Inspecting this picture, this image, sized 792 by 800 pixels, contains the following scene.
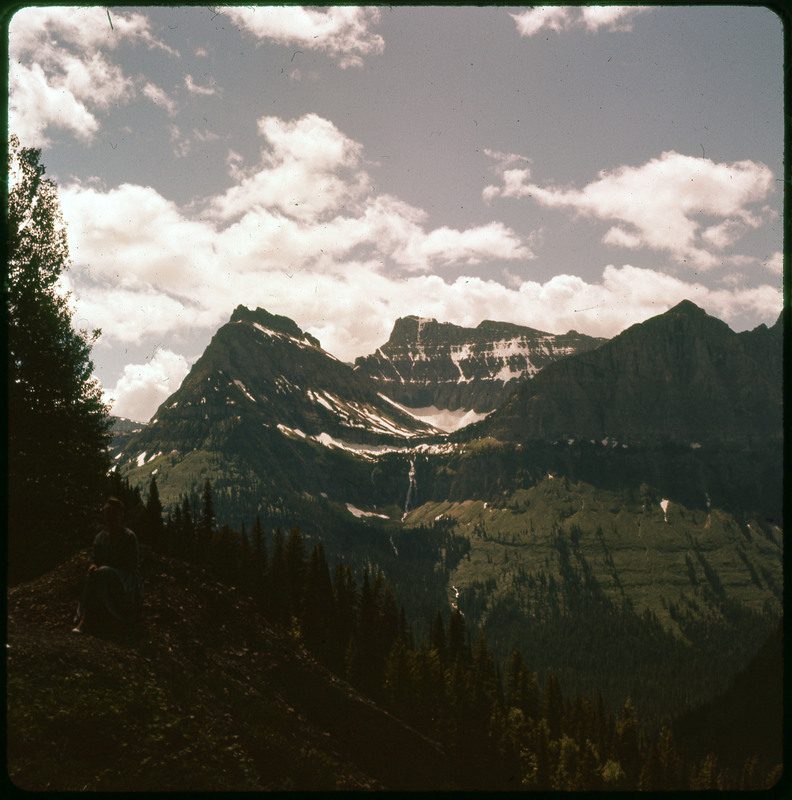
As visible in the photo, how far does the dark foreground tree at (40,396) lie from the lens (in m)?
Answer: 22.8

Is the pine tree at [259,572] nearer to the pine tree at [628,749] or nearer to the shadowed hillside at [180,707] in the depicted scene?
the shadowed hillside at [180,707]

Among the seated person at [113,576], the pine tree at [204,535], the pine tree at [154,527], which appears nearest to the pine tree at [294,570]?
the pine tree at [204,535]

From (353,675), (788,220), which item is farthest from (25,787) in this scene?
(353,675)

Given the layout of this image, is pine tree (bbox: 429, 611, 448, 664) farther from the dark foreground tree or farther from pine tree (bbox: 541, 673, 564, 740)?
the dark foreground tree

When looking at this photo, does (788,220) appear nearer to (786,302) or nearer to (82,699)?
(786,302)

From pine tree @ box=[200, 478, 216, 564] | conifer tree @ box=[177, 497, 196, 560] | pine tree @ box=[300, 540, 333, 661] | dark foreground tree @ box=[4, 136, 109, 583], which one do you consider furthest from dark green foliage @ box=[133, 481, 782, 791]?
dark foreground tree @ box=[4, 136, 109, 583]

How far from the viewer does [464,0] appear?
1290 cm

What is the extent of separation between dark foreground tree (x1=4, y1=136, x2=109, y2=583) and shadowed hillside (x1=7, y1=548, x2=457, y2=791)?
2042 mm

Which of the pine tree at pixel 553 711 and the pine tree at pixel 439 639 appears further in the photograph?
the pine tree at pixel 553 711

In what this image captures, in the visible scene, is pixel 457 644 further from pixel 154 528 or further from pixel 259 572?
pixel 154 528

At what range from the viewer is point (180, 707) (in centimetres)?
1989

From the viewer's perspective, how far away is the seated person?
1745 centimetres

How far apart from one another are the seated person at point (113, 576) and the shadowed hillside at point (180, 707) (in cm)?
131

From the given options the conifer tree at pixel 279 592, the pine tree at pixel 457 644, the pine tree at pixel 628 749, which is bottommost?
the pine tree at pixel 628 749
